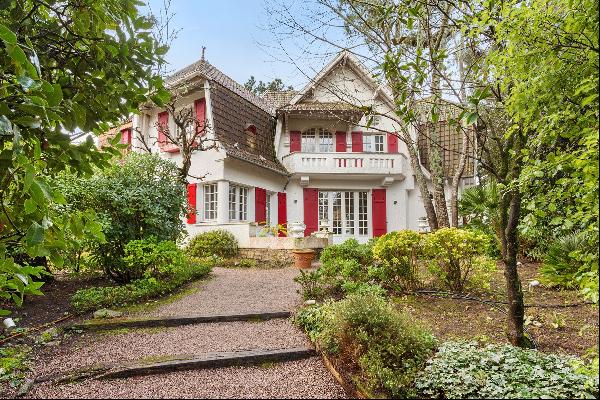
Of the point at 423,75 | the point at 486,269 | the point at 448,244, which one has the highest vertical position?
the point at 423,75

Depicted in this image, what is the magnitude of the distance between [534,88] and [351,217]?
519 inches

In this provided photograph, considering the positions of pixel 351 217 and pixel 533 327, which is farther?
pixel 351 217

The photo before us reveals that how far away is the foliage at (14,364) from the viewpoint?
332 cm

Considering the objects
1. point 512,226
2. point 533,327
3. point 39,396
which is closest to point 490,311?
point 533,327

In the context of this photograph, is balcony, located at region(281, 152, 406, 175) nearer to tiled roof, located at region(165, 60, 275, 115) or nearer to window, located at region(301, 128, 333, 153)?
window, located at region(301, 128, 333, 153)

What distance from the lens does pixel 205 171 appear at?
12547 millimetres

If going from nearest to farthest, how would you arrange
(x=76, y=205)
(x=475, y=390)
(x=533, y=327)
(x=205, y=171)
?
1. (x=475, y=390)
2. (x=533, y=327)
3. (x=76, y=205)
4. (x=205, y=171)

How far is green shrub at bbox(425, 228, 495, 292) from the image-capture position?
19.1 ft

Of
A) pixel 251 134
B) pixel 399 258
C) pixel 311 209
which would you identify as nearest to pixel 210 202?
pixel 251 134

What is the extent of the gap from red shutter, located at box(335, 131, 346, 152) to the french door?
70.7 inches

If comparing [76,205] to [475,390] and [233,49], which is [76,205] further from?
[475,390]

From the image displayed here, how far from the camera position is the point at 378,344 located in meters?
3.27

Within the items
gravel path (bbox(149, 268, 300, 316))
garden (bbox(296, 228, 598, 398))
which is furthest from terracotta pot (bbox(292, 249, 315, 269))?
garden (bbox(296, 228, 598, 398))

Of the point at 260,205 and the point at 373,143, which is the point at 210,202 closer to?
the point at 260,205
